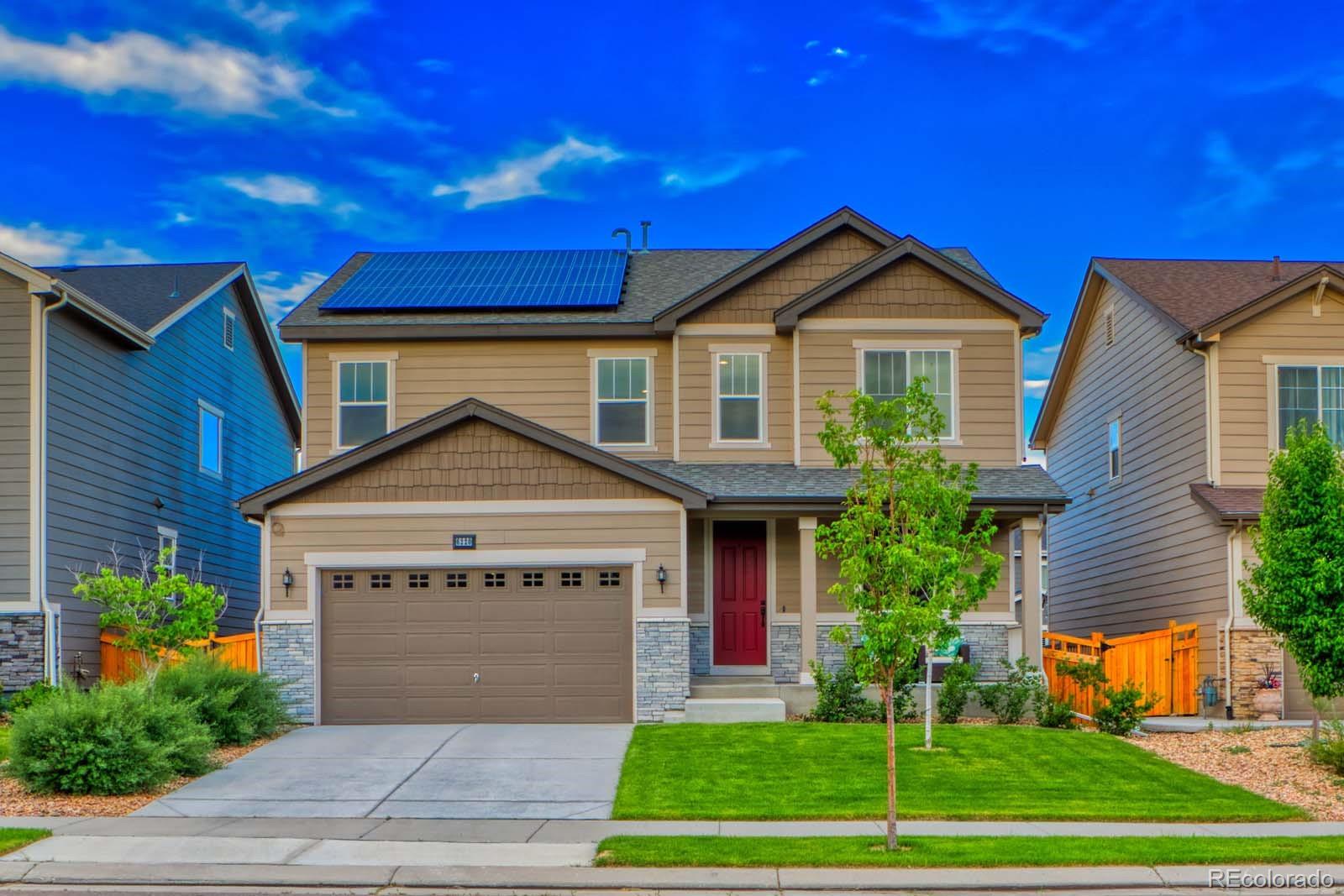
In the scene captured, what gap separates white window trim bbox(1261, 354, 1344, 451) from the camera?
20.6m

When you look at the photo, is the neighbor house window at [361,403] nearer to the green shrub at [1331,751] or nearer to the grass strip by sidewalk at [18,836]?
the grass strip by sidewalk at [18,836]

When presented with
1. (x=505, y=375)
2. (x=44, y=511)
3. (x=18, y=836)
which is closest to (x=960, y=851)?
(x=18, y=836)

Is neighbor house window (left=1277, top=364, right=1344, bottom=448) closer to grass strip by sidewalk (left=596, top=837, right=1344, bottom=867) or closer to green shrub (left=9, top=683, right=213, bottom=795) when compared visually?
grass strip by sidewalk (left=596, top=837, right=1344, bottom=867)

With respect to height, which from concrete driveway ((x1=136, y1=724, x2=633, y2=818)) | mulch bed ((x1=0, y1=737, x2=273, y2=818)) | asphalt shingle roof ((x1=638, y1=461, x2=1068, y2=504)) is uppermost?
asphalt shingle roof ((x1=638, y1=461, x2=1068, y2=504))

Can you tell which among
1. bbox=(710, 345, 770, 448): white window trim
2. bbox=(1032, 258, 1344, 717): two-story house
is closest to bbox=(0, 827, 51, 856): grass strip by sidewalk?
bbox=(710, 345, 770, 448): white window trim

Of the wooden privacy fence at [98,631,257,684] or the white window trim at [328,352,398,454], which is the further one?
the white window trim at [328,352,398,454]

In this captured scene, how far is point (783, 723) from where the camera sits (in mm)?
18062

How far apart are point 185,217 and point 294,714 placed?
1650 cm

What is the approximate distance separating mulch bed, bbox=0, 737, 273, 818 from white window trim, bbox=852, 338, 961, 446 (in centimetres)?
1224

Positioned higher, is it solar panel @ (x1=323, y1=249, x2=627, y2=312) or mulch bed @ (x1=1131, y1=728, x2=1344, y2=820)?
solar panel @ (x1=323, y1=249, x2=627, y2=312)

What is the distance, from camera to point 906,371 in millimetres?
21828

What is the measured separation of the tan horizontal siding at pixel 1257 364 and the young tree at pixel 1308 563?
450 centimetres

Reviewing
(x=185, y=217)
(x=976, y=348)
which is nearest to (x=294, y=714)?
(x=976, y=348)

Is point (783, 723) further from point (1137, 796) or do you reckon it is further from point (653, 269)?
point (653, 269)
